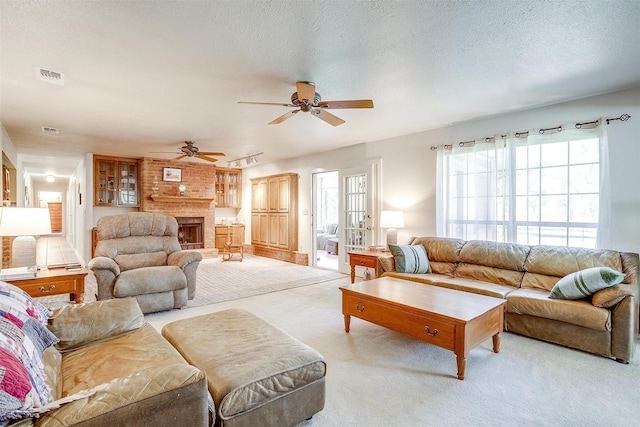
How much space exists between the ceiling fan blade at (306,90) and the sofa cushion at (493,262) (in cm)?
267

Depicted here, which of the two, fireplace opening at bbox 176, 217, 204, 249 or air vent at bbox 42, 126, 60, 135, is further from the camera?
fireplace opening at bbox 176, 217, 204, 249

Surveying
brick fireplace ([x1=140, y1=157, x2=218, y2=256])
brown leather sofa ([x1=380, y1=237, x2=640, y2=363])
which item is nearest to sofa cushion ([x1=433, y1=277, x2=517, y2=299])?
brown leather sofa ([x1=380, y1=237, x2=640, y2=363])

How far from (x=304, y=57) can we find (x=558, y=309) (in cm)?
298

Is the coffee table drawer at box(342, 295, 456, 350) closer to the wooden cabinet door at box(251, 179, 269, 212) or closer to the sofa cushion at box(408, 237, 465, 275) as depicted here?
the sofa cushion at box(408, 237, 465, 275)

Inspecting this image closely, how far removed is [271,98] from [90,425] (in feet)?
9.96

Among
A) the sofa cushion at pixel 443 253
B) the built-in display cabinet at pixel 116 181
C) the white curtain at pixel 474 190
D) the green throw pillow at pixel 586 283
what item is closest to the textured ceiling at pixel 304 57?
the white curtain at pixel 474 190

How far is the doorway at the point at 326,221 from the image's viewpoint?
23.5 feet

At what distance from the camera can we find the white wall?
125 inches

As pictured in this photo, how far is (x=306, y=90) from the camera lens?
2781 mm

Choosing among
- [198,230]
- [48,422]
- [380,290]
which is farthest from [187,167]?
[48,422]

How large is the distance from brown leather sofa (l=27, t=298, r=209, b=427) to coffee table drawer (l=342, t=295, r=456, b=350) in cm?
167

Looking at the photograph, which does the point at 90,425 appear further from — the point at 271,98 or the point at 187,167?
the point at 187,167

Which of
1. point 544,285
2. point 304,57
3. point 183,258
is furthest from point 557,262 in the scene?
point 183,258

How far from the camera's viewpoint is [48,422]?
971mm
